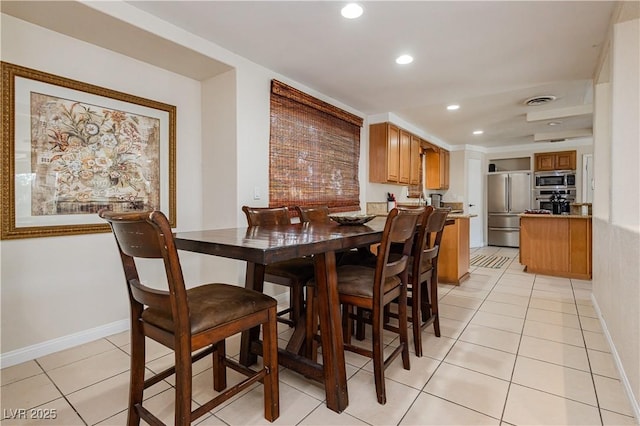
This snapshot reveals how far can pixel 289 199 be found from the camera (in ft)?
11.0

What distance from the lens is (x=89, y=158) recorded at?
232 centimetres

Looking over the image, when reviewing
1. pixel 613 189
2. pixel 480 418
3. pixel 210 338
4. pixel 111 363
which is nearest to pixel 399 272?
pixel 480 418

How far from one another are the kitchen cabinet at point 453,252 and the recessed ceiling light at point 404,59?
1.82 m

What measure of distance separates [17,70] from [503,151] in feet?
26.2

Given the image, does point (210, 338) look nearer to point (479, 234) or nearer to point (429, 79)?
point (429, 79)

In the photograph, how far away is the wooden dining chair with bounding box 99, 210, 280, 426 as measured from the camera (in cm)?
111

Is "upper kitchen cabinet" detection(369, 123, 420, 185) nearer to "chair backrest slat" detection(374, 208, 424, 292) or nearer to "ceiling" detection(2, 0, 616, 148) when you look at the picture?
"ceiling" detection(2, 0, 616, 148)

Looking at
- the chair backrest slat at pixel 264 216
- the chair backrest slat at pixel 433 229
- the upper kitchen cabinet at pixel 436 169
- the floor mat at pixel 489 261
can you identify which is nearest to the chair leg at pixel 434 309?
the chair backrest slat at pixel 433 229

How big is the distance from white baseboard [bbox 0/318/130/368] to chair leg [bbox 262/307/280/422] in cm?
166

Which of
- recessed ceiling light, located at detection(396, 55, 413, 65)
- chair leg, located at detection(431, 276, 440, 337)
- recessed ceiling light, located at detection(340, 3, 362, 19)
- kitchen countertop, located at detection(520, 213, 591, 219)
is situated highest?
recessed ceiling light, located at detection(396, 55, 413, 65)

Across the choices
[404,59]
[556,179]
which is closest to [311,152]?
[404,59]

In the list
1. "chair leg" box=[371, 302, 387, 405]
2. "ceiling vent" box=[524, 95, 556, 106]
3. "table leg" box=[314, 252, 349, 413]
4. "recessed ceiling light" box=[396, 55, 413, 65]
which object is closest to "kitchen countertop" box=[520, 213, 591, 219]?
"ceiling vent" box=[524, 95, 556, 106]

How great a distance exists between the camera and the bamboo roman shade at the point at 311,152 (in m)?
3.20

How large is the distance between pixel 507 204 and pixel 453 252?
400 cm
